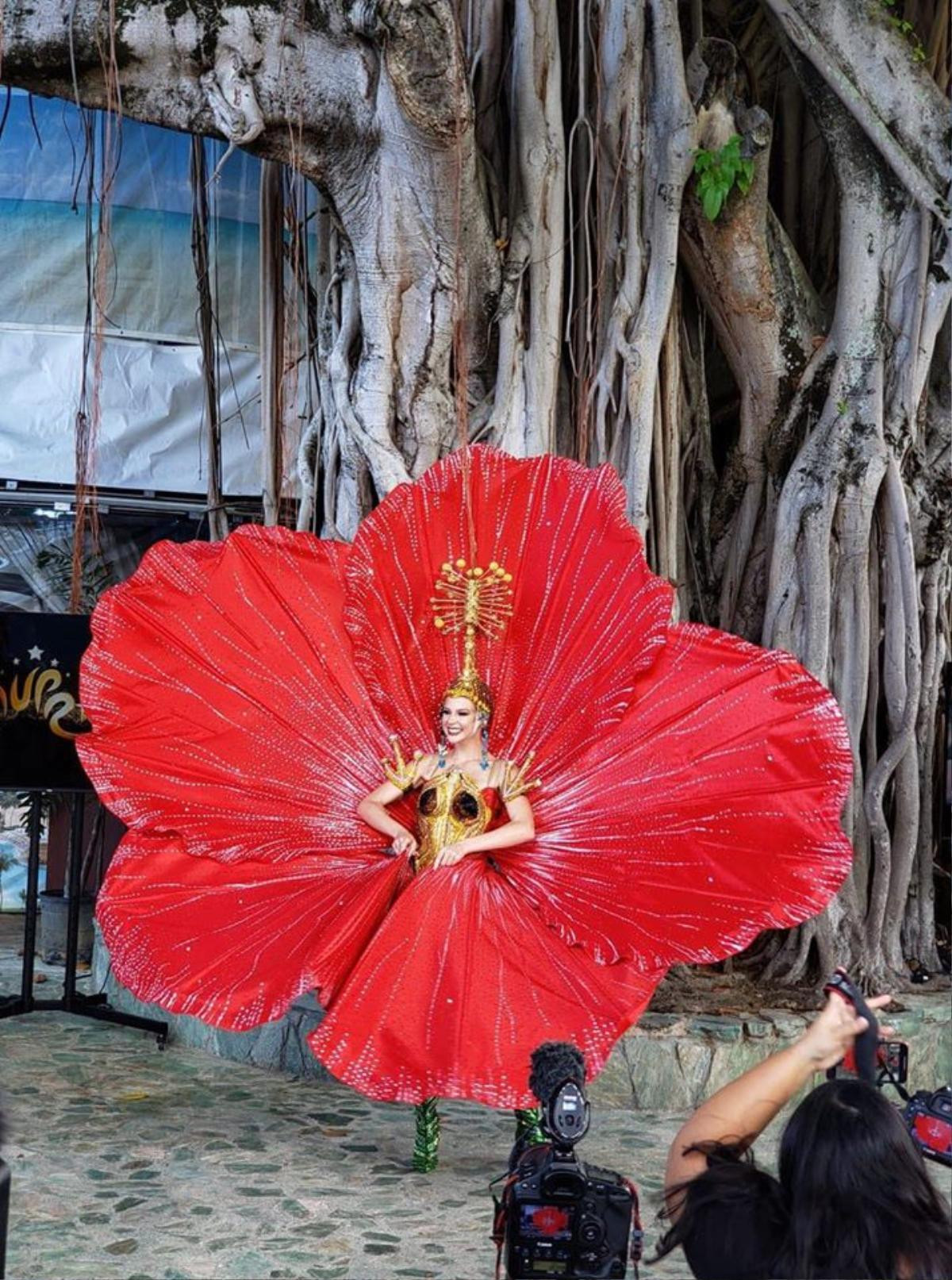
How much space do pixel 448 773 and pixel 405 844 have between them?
0.56ft

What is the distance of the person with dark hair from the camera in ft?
4.31

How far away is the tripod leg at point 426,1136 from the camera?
311 centimetres

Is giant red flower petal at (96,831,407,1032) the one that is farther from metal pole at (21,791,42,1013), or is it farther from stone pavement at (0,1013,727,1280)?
metal pole at (21,791,42,1013)

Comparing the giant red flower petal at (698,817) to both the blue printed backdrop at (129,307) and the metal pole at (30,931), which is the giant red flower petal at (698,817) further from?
the blue printed backdrop at (129,307)

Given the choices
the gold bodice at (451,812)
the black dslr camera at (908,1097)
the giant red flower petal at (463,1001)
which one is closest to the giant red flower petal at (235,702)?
the gold bodice at (451,812)

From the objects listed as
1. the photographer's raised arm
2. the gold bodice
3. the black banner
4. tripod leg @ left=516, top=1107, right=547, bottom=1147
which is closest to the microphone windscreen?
the photographer's raised arm

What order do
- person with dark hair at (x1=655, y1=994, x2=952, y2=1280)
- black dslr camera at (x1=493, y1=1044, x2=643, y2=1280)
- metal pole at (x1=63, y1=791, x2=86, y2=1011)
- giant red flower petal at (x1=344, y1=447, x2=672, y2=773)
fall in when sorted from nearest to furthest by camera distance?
person with dark hair at (x1=655, y1=994, x2=952, y2=1280), black dslr camera at (x1=493, y1=1044, x2=643, y2=1280), giant red flower petal at (x1=344, y1=447, x2=672, y2=773), metal pole at (x1=63, y1=791, x2=86, y2=1011)

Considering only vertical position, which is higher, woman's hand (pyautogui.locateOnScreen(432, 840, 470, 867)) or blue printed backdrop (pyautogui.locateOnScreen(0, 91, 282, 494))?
blue printed backdrop (pyautogui.locateOnScreen(0, 91, 282, 494))

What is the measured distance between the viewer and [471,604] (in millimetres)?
3250

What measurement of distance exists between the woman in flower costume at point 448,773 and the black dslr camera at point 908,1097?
1.12 meters

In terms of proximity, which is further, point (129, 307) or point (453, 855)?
point (129, 307)

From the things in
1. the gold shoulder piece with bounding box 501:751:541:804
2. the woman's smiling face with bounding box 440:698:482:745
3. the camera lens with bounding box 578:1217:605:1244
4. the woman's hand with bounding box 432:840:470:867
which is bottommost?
the camera lens with bounding box 578:1217:605:1244

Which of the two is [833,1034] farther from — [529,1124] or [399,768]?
[399,768]

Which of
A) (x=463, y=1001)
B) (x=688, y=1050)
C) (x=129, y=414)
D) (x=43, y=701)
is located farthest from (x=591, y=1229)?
(x=129, y=414)
